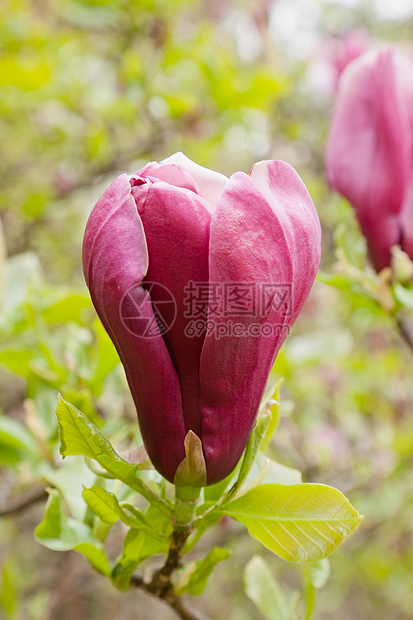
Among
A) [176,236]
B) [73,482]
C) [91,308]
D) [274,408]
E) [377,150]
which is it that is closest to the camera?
[176,236]

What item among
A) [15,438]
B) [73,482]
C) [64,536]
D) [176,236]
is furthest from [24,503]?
[176,236]

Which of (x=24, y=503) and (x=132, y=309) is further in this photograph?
(x=24, y=503)

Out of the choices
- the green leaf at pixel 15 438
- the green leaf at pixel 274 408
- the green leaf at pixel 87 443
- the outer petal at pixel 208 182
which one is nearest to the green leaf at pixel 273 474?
the green leaf at pixel 274 408

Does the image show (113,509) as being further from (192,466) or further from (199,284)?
(199,284)

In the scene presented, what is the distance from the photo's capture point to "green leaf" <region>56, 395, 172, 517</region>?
418 mm

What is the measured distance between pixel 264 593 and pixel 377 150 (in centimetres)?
53

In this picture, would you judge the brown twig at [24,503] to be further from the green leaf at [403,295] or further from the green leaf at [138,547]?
the green leaf at [403,295]

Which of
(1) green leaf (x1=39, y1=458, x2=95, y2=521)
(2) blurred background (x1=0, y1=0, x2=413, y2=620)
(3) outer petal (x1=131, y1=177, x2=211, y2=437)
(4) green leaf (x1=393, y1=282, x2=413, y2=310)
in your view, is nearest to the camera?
(3) outer petal (x1=131, y1=177, x2=211, y2=437)

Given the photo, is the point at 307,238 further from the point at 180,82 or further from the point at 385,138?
the point at 180,82

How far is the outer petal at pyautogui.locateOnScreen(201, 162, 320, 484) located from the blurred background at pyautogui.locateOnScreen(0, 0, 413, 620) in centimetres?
24

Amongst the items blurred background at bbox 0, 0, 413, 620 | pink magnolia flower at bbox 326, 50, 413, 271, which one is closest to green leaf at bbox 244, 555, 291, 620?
blurred background at bbox 0, 0, 413, 620

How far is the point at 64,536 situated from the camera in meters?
0.52

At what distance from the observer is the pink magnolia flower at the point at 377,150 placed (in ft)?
2.39

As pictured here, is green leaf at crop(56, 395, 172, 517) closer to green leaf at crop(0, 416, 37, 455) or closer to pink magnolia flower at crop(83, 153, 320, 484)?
pink magnolia flower at crop(83, 153, 320, 484)
